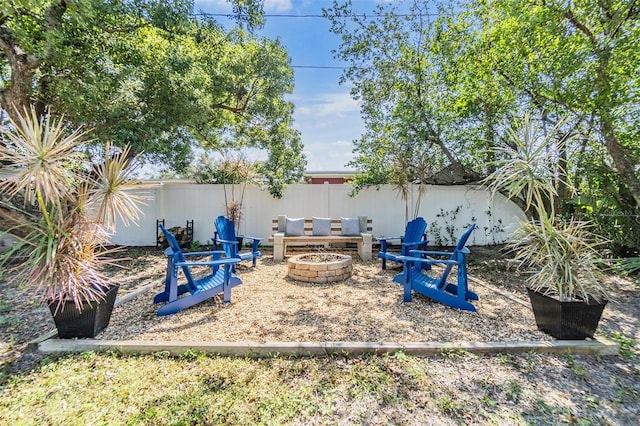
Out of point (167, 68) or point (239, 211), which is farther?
point (239, 211)

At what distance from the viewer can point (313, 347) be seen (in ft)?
7.75

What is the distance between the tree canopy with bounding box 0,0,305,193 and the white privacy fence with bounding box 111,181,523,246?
2.85 feet

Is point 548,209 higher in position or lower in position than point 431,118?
lower

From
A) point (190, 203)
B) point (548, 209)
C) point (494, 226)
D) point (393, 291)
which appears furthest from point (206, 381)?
point (494, 226)

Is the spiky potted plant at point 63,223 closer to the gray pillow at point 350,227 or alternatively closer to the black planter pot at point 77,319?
the black planter pot at point 77,319

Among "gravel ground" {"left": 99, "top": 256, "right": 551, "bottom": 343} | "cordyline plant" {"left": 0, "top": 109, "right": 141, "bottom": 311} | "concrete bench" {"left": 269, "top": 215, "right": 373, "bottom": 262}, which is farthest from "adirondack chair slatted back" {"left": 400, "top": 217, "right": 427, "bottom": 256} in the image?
"cordyline plant" {"left": 0, "top": 109, "right": 141, "bottom": 311}

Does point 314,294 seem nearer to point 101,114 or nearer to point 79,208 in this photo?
point 79,208

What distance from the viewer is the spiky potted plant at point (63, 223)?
2.15m

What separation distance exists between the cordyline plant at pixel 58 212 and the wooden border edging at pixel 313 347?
40cm

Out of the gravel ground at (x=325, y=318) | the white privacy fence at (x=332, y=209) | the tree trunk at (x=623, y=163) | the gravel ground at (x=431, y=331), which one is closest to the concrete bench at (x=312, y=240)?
the white privacy fence at (x=332, y=209)

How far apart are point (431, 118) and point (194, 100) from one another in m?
5.07

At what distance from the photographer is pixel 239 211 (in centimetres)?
741

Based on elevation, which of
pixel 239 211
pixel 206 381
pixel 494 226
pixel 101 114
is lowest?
pixel 206 381

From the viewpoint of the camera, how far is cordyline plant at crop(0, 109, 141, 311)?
7.02ft
